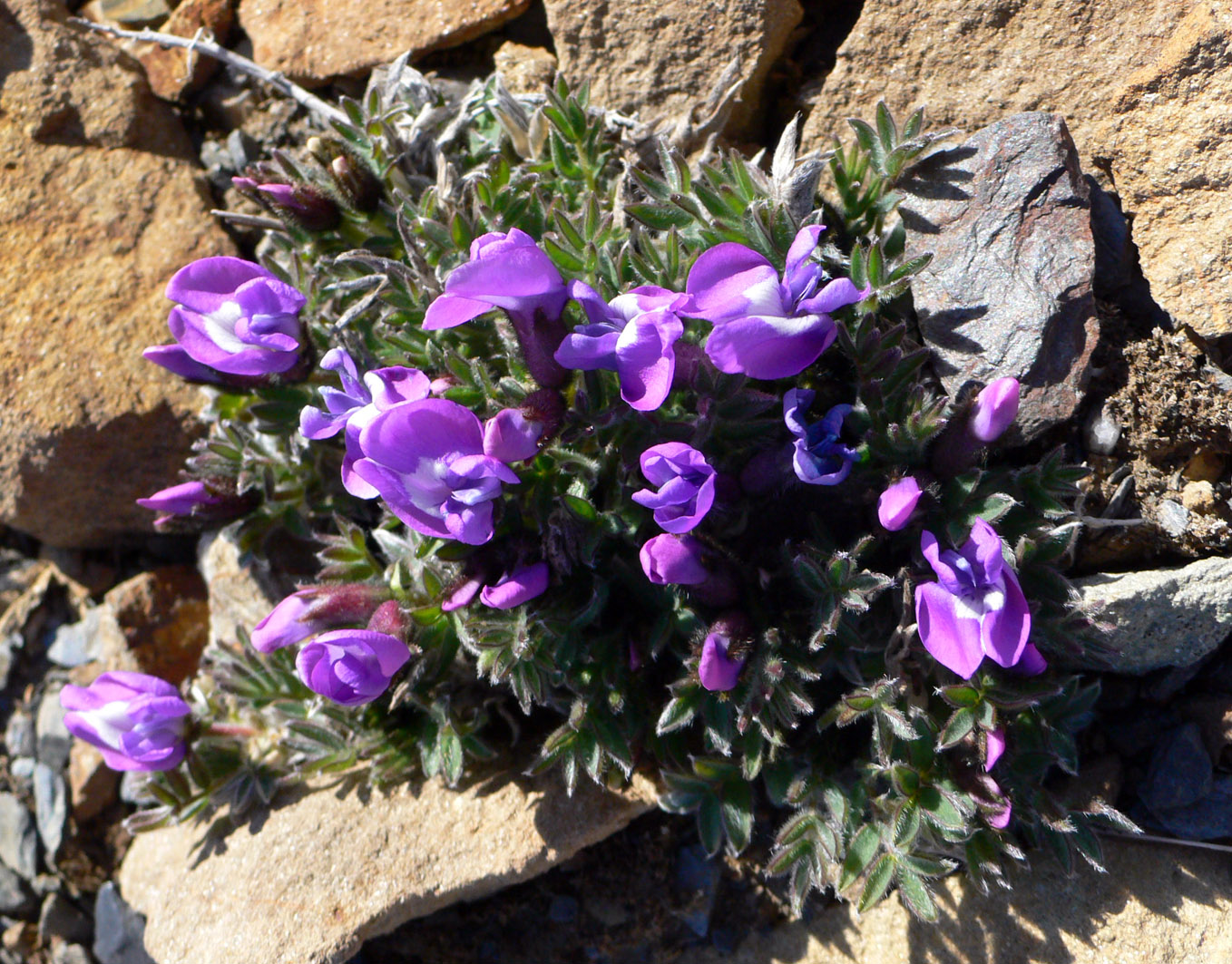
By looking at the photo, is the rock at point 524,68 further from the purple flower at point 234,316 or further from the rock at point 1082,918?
the rock at point 1082,918

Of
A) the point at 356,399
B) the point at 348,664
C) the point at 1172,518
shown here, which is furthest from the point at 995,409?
the point at 348,664

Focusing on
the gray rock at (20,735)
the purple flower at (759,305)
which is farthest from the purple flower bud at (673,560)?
the gray rock at (20,735)

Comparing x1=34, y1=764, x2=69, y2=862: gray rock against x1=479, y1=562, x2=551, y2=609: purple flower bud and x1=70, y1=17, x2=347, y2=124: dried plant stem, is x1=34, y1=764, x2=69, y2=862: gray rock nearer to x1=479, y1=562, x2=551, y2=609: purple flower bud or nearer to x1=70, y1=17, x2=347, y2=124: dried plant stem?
x1=479, y1=562, x2=551, y2=609: purple flower bud

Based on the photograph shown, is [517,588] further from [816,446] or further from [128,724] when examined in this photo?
[128,724]

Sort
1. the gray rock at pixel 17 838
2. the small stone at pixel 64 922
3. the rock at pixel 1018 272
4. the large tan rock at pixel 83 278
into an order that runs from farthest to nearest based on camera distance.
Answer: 1. the gray rock at pixel 17 838
2. the small stone at pixel 64 922
3. the large tan rock at pixel 83 278
4. the rock at pixel 1018 272

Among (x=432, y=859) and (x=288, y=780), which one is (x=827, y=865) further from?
(x=288, y=780)

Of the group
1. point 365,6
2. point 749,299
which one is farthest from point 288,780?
point 365,6
